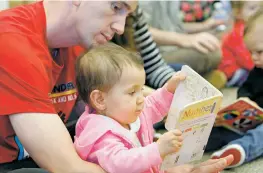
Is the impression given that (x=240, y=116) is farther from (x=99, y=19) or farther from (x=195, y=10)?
(x=195, y=10)

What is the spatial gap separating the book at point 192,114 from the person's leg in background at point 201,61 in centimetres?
91

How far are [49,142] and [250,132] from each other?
2.54 ft

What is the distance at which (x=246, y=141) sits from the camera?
1.50 m

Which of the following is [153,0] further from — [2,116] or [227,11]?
[2,116]

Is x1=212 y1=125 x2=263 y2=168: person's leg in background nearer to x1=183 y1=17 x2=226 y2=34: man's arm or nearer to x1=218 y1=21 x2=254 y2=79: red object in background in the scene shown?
x1=218 y1=21 x2=254 y2=79: red object in background

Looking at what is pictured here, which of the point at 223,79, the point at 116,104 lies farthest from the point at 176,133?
the point at 223,79

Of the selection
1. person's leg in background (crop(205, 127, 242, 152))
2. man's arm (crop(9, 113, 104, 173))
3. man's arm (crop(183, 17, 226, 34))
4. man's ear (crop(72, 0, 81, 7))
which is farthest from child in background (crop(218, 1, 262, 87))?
man's arm (crop(9, 113, 104, 173))

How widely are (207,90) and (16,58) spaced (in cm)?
43

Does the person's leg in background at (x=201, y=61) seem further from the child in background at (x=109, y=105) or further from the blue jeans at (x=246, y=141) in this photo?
the child in background at (x=109, y=105)

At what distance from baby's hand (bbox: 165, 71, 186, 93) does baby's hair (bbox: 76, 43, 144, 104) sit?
0.11 metres

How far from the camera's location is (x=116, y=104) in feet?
3.44

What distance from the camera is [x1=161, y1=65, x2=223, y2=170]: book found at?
1.03 m

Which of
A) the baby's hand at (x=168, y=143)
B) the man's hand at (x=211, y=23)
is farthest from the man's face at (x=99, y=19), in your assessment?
the man's hand at (x=211, y=23)

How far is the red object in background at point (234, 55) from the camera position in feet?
7.39
